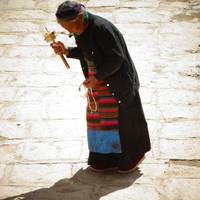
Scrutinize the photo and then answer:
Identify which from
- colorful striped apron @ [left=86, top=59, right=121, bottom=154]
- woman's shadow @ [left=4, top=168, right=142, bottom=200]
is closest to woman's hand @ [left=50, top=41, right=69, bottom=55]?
colorful striped apron @ [left=86, top=59, right=121, bottom=154]

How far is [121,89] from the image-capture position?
4770 millimetres

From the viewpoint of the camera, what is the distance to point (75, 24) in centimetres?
439

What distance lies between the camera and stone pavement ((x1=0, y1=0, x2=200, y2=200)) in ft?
17.1

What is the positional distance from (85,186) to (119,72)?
1.31 meters

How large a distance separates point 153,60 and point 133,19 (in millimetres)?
1960

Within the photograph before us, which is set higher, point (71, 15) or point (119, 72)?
point (71, 15)

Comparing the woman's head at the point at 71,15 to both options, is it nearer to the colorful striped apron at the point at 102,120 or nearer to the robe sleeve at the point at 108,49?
the robe sleeve at the point at 108,49

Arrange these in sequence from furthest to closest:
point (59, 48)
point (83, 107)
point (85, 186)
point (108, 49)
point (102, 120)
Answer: point (83, 107)
point (85, 186)
point (102, 120)
point (59, 48)
point (108, 49)

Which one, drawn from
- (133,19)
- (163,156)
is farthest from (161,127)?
(133,19)

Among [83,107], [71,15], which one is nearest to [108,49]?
[71,15]

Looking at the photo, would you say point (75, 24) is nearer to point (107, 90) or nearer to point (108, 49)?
point (108, 49)

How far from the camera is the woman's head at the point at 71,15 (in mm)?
4313

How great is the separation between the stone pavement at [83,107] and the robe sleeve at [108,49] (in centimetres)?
135

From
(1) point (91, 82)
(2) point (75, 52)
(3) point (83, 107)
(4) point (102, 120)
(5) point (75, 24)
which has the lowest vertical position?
Answer: (3) point (83, 107)
